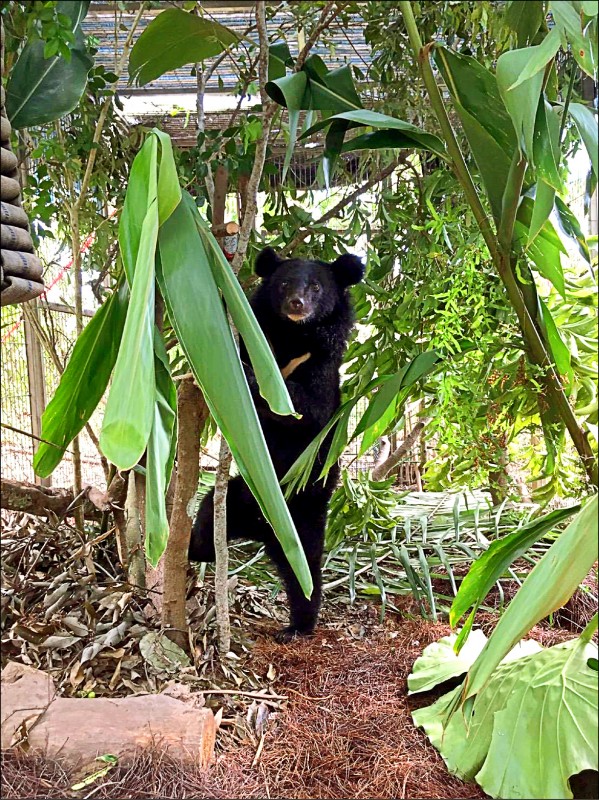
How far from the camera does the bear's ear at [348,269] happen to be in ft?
7.73

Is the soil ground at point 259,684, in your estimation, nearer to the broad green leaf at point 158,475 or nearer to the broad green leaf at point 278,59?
the broad green leaf at point 158,475

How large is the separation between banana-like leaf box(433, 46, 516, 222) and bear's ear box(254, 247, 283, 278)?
0.88 metres

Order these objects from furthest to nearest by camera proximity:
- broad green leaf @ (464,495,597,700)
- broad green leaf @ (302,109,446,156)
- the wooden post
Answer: the wooden post → broad green leaf @ (302,109,446,156) → broad green leaf @ (464,495,597,700)

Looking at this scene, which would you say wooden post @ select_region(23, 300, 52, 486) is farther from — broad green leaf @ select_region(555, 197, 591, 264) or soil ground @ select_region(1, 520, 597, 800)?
broad green leaf @ select_region(555, 197, 591, 264)

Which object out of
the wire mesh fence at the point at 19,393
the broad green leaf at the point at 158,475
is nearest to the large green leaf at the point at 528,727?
the broad green leaf at the point at 158,475

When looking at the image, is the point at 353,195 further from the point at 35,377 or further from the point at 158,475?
the point at 35,377

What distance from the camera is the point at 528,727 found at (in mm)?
1319

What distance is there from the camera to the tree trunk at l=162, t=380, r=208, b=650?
1.96 metres

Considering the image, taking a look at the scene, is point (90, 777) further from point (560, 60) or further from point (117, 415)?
point (560, 60)

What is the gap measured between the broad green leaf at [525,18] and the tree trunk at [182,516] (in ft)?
3.69

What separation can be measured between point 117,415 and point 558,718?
36.6 inches

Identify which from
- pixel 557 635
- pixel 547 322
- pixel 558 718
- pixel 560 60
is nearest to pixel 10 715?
pixel 558 718

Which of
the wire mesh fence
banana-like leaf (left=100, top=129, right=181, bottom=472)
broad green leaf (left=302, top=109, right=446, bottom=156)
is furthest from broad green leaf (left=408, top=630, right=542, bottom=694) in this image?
the wire mesh fence

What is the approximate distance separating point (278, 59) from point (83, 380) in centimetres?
87
